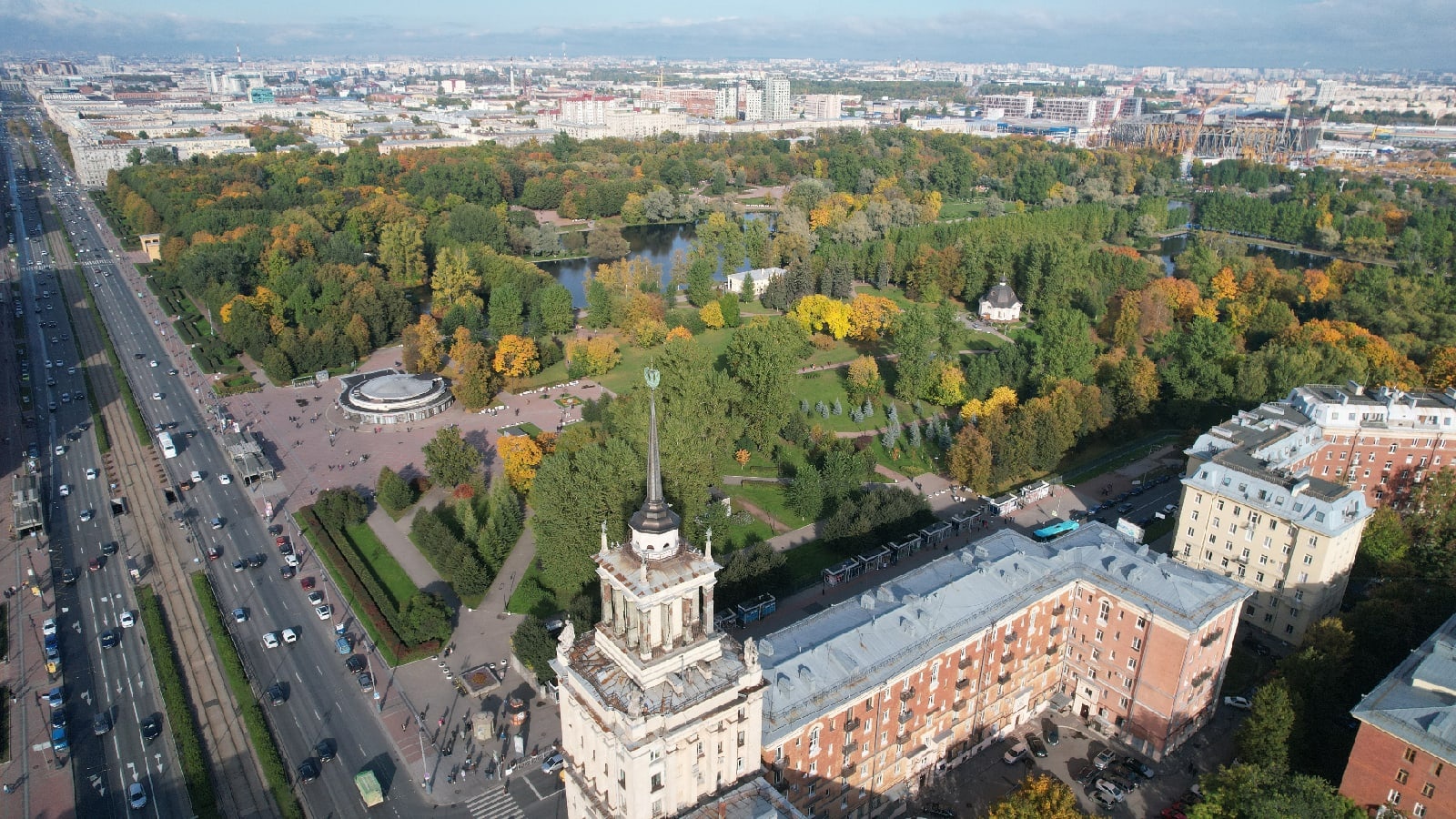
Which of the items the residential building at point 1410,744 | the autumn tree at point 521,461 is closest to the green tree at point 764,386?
the autumn tree at point 521,461

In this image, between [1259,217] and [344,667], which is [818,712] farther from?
[1259,217]

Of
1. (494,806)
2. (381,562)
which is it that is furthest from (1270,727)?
(381,562)

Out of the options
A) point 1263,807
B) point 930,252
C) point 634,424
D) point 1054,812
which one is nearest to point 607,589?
point 1054,812

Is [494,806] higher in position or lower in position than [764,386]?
lower

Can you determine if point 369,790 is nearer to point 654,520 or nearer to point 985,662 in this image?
point 654,520

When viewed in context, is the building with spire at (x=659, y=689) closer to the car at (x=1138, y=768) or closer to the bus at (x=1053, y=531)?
the car at (x=1138, y=768)

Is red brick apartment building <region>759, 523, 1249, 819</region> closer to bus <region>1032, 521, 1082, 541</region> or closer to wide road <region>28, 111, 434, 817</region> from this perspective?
bus <region>1032, 521, 1082, 541</region>
